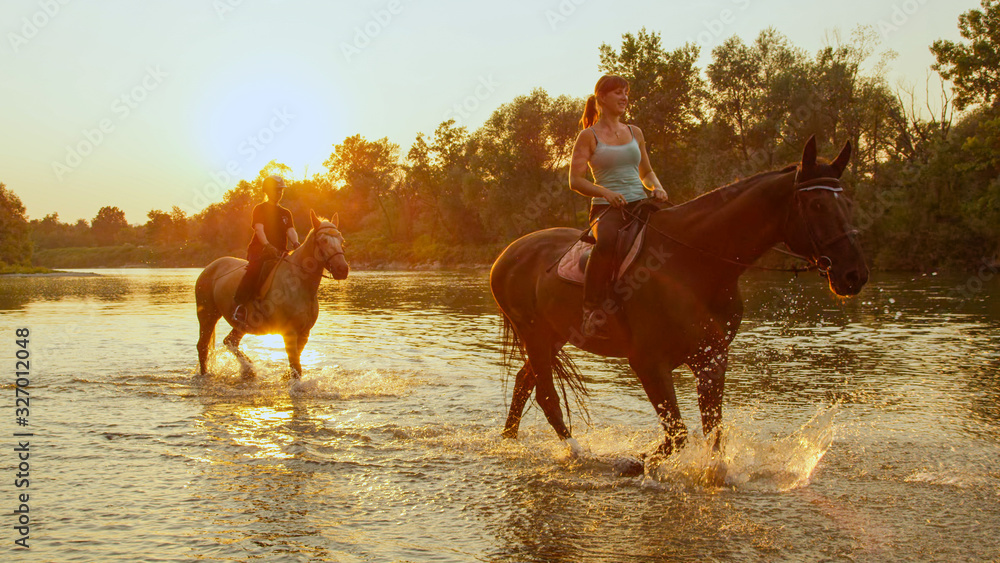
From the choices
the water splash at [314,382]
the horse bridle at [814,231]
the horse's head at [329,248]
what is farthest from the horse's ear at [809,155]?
the horse's head at [329,248]

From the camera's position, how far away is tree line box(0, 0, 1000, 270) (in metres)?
46.3

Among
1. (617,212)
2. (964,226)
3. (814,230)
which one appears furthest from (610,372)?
(964,226)

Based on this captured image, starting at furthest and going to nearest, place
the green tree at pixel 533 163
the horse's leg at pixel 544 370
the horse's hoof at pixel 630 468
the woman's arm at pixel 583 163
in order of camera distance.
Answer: the green tree at pixel 533 163, the horse's leg at pixel 544 370, the woman's arm at pixel 583 163, the horse's hoof at pixel 630 468

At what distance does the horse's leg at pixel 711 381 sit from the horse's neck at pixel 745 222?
702mm

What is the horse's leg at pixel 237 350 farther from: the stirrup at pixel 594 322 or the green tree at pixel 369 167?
the green tree at pixel 369 167

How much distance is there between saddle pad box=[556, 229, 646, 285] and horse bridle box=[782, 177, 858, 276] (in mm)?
1303

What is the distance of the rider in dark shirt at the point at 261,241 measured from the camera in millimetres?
11844

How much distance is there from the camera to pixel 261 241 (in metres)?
11.9

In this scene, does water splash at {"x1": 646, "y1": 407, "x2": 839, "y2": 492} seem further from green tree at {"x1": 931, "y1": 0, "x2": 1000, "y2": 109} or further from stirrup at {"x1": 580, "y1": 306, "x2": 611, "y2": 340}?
green tree at {"x1": 931, "y1": 0, "x2": 1000, "y2": 109}

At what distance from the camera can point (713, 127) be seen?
61.0 metres

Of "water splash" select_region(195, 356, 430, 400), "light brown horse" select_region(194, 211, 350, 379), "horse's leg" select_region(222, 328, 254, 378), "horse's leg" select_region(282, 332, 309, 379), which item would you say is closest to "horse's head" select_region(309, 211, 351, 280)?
"light brown horse" select_region(194, 211, 350, 379)

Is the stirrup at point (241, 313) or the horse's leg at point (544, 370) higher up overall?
the stirrup at point (241, 313)

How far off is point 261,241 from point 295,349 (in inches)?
71.5

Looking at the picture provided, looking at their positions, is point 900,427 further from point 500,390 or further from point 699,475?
point 500,390
